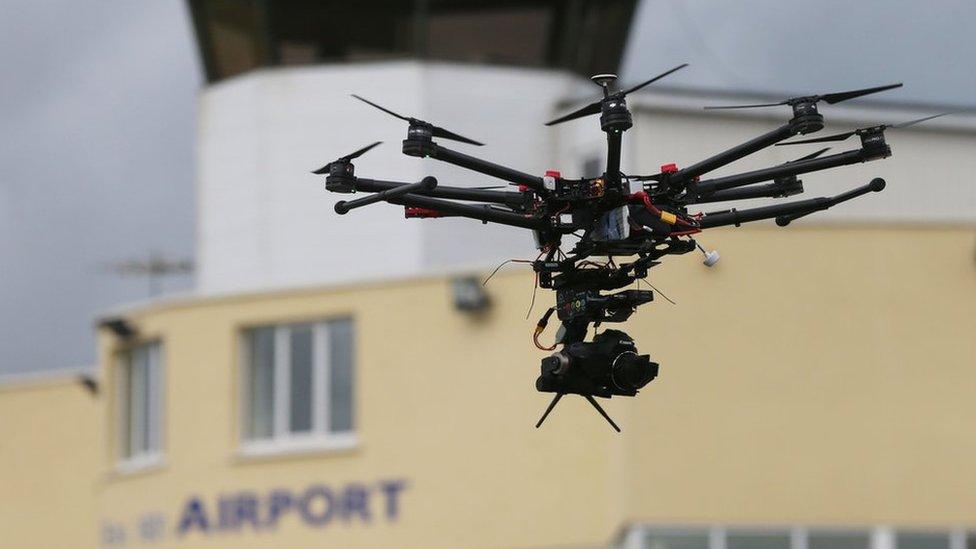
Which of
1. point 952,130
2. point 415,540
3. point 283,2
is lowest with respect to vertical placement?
point 415,540

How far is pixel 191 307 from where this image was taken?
162 feet

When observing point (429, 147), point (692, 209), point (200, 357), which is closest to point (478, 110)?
point (200, 357)

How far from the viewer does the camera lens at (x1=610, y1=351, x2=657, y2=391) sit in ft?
69.4

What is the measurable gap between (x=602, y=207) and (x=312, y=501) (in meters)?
27.4

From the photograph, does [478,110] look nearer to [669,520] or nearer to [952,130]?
[952,130]

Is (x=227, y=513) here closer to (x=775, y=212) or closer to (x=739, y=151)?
(x=775, y=212)

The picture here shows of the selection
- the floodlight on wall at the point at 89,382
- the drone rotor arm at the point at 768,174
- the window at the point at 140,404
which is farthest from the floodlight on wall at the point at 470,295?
the drone rotor arm at the point at 768,174

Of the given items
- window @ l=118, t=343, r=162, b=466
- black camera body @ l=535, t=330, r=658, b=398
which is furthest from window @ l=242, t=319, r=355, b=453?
black camera body @ l=535, t=330, r=658, b=398

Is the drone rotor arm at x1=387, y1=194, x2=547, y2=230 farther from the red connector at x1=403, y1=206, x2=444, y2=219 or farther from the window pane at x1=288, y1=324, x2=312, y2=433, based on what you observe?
the window pane at x1=288, y1=324, x2=312, y2=433

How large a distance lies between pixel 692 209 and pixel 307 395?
2174 cm

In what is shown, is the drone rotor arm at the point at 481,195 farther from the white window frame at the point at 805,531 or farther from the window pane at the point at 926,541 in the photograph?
the window pane at the point at 926,541

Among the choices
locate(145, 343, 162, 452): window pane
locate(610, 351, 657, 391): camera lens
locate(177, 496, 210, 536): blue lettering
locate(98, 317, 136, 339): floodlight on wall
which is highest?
locate(98, 317, 136, 339): floodlight on wall

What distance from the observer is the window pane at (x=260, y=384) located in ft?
159

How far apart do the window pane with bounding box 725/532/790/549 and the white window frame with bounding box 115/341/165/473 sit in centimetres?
1418
